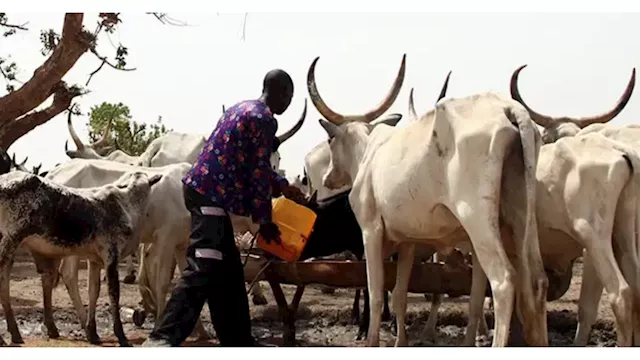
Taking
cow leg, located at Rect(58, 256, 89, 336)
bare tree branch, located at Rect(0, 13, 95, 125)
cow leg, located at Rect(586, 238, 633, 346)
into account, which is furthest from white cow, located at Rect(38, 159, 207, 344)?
cow leg, located at Rect(586, 238, 633, 346)

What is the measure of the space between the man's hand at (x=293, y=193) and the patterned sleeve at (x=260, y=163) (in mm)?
336

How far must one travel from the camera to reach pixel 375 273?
21.6 feet

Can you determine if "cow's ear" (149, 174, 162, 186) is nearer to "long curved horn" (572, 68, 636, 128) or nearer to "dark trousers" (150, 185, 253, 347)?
"dark trousers" (150, 185, 253, 347)

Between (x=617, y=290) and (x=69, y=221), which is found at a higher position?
(x=69, y=221)

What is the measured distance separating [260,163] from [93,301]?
118 inches

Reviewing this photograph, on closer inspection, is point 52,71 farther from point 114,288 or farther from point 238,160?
point 238,160

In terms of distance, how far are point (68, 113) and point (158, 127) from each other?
1539 centimetres

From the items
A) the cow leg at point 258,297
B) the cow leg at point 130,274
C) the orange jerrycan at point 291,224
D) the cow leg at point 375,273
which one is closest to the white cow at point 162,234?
the orange jerrycan at point 291,224

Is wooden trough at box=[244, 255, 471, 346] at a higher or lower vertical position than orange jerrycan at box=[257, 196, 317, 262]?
lower

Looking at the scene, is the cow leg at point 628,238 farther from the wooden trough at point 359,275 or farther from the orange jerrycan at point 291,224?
the orange jerrycan at point 291,224

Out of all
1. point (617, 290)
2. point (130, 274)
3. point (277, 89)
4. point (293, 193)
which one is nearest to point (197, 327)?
point (293, 193)

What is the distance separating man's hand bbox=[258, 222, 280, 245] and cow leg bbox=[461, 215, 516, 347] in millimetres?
1260

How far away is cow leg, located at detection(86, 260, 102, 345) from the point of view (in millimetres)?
7352

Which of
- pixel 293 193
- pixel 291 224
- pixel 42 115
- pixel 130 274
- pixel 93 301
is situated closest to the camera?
pixel 293 193
